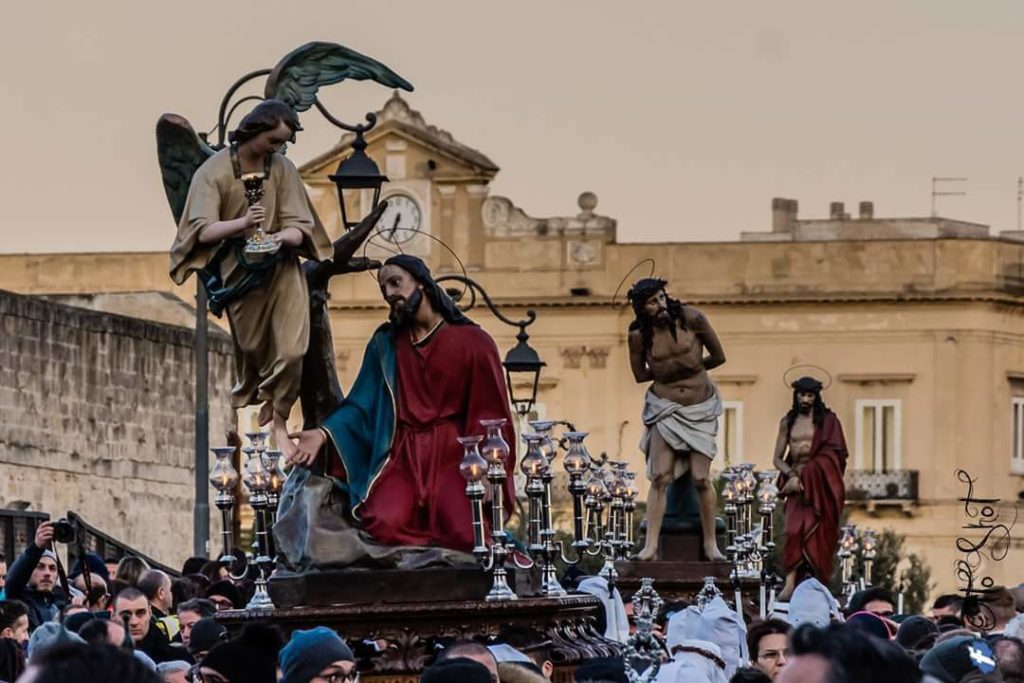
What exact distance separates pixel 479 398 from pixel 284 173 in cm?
122

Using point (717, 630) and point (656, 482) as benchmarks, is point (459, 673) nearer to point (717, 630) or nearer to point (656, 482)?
point (717, 630)

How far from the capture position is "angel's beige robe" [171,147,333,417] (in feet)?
50.0

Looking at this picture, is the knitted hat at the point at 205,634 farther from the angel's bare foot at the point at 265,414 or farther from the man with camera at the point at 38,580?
the man with camera at the point at 38,580

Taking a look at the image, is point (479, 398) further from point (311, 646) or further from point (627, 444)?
point (627, 444)

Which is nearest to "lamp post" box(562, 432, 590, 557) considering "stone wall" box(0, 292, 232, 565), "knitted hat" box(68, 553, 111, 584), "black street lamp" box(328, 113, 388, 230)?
"black street lamp" box(328, 113, 388, 230)

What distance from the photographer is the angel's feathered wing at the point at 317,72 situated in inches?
642

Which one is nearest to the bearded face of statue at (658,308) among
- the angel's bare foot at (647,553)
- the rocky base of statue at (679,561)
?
the rocky base of statue at (679,561)

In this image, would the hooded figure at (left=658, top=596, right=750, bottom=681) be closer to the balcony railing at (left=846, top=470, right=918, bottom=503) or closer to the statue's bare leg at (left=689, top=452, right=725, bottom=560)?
the statue's bare leg at (left=689, top=452, right=725, bottom=560)

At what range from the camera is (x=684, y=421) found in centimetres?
2119

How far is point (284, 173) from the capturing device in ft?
50.4

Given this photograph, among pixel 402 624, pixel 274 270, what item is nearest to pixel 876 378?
pixel 274 270

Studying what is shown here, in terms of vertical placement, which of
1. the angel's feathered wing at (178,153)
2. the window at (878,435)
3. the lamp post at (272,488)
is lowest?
the window at (878,435)

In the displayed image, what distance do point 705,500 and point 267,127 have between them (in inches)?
270

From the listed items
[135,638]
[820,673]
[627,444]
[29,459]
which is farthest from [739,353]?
[820,673]
